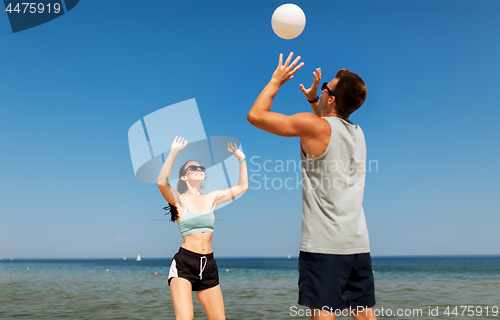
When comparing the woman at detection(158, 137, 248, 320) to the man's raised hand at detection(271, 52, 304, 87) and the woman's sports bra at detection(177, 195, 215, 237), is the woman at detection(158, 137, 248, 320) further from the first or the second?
the man's raised hand at detection(271, 52, 304, 87)

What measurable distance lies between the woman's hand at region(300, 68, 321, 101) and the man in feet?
1.29

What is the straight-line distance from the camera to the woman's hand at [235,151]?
→ 5516 millimetres

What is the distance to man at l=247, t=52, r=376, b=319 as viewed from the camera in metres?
2.84

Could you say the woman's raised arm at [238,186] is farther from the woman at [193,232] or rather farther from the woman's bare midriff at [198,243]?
the woman's bare midriff at [198,243]

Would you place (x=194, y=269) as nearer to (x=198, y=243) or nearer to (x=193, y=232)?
(x=198, y=243)

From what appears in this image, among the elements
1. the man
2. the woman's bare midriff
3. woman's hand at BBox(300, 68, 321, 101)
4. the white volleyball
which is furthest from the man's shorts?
the white volleyball

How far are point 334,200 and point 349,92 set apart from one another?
33.3 inches

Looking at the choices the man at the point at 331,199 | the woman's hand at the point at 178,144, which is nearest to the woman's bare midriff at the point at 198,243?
the woman's hand at the point at 178,144

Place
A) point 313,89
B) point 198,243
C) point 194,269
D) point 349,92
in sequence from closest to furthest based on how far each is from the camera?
1. point 349,92
2. point 313,89
3. point 194,269
4. point 198,243

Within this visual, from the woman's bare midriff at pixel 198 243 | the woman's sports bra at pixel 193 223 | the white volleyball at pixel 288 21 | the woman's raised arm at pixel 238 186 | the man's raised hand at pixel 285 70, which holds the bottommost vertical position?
the woman's bare midriff at pixel 198 243

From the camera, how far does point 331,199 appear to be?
9.59 ft

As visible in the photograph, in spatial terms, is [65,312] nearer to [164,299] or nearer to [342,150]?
[164,299]

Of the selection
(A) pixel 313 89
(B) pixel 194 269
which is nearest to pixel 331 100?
(A) pixel 313 89

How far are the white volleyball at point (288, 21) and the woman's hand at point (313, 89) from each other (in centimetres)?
143
